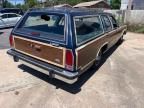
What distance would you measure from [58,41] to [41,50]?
56 cm

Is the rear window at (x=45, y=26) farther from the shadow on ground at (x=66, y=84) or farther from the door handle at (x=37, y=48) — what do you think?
the shadow on ground at (x=66, y=84)

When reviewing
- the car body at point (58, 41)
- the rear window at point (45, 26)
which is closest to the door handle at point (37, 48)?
the car body at point (58, 41)

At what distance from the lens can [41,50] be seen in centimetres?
388

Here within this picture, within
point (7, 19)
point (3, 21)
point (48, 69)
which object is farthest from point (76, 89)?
point (7, 19)

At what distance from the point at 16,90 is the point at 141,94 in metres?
3.00

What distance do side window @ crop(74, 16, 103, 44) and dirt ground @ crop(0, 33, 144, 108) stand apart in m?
1.23

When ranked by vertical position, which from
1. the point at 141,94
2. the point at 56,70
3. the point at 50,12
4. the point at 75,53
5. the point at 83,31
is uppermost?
the point at 50,12

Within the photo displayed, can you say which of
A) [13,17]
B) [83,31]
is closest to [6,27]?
[13,17]

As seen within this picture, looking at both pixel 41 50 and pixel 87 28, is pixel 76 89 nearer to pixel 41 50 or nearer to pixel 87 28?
pixel 41 50

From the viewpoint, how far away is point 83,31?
13.7ft

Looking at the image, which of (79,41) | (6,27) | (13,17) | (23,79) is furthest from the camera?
(13,17)

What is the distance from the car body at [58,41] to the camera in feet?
11.6

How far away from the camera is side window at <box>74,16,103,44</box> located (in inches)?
152

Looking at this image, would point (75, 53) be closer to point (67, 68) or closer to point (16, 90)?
point (67, 68)
